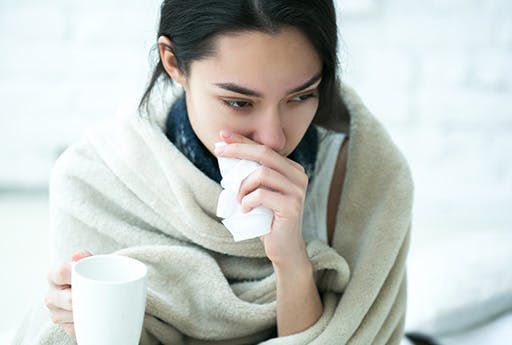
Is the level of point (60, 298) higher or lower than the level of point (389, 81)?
higher

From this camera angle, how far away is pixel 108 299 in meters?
0.77

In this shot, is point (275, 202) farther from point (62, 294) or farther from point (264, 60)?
point (62, 294)

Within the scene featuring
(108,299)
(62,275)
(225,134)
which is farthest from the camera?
(225,134)

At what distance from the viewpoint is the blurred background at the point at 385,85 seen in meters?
2.06

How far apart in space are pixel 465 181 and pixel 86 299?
1678mm

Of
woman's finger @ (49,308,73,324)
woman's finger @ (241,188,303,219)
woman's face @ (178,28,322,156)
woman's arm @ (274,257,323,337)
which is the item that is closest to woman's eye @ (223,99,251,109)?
woman's face @ (178,28,322,156)

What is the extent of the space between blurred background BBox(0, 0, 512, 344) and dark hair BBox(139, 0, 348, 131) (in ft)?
3.46

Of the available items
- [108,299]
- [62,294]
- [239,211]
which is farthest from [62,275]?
[239,211]

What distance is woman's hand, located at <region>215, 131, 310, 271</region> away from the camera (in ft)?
3.05

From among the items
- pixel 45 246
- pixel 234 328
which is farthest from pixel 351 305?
pixel 45 246

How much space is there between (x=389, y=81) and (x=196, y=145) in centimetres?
117

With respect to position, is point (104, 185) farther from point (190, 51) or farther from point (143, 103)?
point (190, 51)

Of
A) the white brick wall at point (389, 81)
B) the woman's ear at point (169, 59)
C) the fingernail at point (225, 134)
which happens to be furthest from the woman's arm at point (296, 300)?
the white brick wall at point (389, 81)

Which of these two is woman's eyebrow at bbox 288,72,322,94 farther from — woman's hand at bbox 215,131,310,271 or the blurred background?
the blurred background
